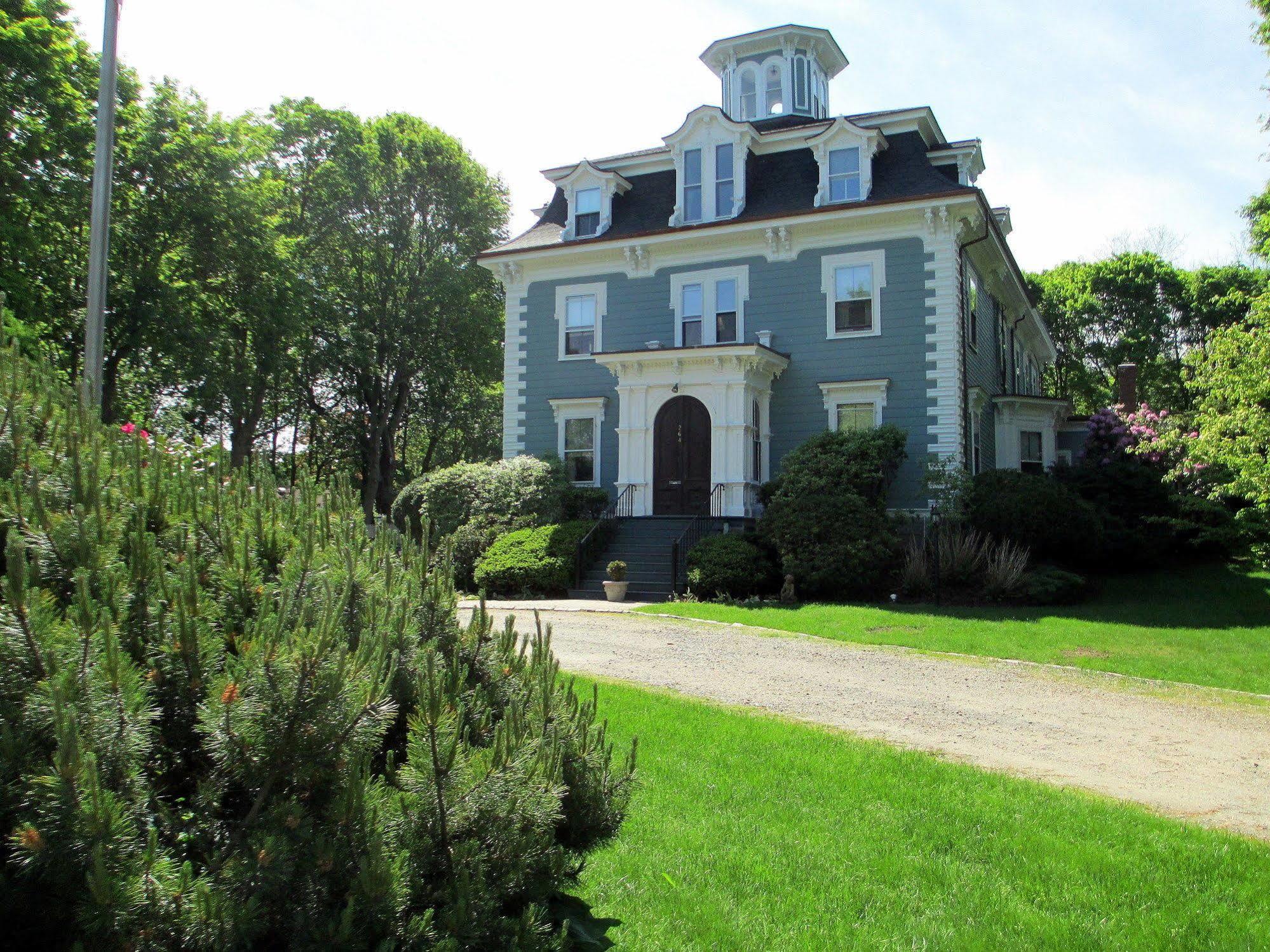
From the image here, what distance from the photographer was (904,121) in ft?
72.9

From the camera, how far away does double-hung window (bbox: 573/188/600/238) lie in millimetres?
24188

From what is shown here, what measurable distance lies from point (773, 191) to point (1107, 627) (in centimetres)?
1337

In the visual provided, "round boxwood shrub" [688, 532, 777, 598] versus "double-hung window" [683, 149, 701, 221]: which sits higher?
"double-hung window" [683, 149, 701, 221]

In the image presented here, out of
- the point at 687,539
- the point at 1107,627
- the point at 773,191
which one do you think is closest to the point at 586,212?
the point at 773,191

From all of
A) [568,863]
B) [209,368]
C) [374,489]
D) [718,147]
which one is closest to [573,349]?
[718,147]

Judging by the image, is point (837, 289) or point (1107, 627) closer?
point (1107, 627)

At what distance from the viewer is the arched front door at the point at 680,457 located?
2159cm

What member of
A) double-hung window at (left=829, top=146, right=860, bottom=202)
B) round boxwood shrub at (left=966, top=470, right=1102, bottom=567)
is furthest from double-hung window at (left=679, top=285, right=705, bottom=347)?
round boxwood shrub at (left=966, top=470, right=1102, bottom=567)

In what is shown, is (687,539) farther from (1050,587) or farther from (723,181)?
(723,181)

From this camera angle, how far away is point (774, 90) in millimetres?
Result: 26172

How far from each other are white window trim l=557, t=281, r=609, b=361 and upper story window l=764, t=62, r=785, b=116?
732 centimetres

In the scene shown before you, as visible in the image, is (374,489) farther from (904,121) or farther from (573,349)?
(904,121)

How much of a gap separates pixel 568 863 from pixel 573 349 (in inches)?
847

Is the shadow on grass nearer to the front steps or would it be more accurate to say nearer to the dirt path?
the front steps
